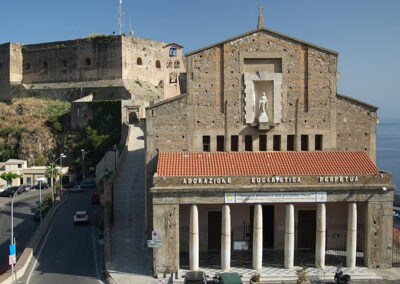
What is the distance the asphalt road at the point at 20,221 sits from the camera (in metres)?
35.5

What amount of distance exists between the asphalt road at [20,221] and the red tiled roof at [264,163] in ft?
52.0

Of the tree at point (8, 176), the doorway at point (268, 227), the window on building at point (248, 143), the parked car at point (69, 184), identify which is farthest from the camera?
the tree at point (8, 176)

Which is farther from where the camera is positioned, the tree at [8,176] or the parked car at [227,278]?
the tree at [8,176]

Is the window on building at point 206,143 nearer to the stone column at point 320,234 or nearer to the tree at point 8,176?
the stone column at point 320,234

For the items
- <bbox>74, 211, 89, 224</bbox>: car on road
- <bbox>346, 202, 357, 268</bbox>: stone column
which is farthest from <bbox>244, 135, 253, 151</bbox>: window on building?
<bbox>74, 211, 89, 224</bbox>: car on road

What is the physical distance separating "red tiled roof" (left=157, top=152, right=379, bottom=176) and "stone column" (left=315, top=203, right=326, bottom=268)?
2.34 meters

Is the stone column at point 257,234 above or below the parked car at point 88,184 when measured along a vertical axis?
above

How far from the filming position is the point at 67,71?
78562 millimetres

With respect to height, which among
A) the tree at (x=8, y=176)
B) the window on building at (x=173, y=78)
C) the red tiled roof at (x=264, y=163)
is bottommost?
the tree at (x=8, y=176)

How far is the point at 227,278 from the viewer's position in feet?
72.1

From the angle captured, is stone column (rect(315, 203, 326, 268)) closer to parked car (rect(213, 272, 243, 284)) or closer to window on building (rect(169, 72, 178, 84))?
parked car (rect(213, 272, 243, 284))

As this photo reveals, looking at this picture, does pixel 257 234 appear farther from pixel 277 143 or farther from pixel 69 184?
pixel 69 184

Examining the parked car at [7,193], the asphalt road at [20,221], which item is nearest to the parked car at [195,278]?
the asphalt road at [20,221]

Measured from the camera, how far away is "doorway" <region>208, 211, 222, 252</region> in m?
28.3
